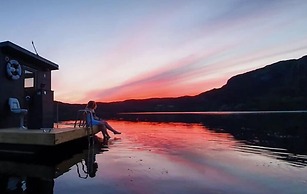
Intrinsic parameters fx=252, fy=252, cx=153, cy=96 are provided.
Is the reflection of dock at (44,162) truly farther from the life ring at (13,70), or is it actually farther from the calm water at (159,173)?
the life ring at (13,70)

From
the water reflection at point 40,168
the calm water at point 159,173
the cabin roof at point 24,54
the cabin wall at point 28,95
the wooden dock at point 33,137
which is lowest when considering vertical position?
the calm water at point 159,173

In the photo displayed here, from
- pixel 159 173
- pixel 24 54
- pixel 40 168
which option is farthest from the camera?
pixel 24 54

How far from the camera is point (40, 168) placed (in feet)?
25.5

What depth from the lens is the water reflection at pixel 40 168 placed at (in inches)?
236

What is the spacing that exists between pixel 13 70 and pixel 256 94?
149m

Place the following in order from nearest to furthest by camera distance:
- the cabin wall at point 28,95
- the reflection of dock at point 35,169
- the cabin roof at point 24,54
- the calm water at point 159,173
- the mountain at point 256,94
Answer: the calm water at point 159,173, the reflection of dock at point 35,169, the cabin wall at point 28,95, the cabin roof at point 24,54, the mountain at point 256,94

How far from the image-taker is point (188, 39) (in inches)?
847

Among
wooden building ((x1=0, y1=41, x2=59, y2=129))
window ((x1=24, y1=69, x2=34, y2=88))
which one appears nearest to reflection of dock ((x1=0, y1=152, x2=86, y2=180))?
wooden building ((x1=0, y1=41, x2=59, y2=129))

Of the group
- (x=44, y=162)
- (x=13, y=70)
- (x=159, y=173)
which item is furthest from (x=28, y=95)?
(x=159, y=173)

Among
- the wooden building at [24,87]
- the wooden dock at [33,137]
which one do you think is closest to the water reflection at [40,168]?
the wooden dock at [33,137]

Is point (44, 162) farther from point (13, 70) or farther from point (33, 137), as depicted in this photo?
point (13, 70)

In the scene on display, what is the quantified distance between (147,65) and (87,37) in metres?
9.75

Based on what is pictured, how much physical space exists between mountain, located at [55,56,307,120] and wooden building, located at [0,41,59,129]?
92.8m

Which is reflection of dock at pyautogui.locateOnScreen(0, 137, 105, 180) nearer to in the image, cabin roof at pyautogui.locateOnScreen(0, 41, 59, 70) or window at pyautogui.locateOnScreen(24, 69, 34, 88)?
window at pyautogui.locateOnScreen(24, 69, 34, 88)
